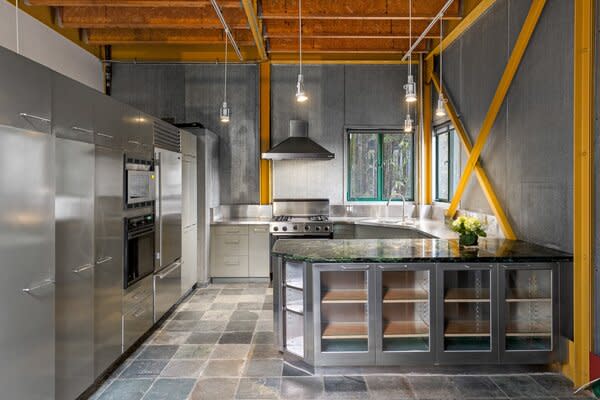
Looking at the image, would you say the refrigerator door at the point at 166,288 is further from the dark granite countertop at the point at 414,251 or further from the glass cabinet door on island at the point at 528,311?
the glass cabinet door on island at the point at 528,311

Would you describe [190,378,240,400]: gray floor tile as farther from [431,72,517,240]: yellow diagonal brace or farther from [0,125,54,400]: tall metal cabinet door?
[431,72,517,240]: yellow diagonal brace

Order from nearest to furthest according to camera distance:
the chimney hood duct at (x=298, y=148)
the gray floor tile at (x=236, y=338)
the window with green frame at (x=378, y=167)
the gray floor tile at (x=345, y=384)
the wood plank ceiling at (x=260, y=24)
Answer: the gray floor tile at (x=345, y=384), the gray floor tile at (x=236, y=338), the wood plank ceiling at (x=260, y=24), the chimney hood duct at (x=298, y=148), the window with green frame at (x=378, y=167)

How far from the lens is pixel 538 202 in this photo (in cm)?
347

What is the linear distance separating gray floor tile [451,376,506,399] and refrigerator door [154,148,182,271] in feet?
9.49

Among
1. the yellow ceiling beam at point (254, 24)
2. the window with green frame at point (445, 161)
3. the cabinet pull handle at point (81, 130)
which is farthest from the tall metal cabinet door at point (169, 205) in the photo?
the window with green frame at point (445, 161)

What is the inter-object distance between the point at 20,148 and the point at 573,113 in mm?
3481

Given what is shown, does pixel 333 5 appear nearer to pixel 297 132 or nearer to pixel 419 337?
pixel 297 132

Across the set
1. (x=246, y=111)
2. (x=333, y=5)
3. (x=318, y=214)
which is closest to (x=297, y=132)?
(x=246, y=111)

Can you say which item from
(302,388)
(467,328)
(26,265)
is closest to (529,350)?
(467,328)

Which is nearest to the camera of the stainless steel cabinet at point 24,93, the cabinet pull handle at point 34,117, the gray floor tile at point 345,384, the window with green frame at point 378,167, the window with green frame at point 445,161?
the stainless steel cabinet at point 24,93

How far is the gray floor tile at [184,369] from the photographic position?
314cm

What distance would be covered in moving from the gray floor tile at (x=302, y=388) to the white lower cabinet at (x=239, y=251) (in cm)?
301

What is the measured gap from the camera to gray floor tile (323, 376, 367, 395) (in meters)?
2.91

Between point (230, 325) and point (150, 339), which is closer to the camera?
point (150, 339)
